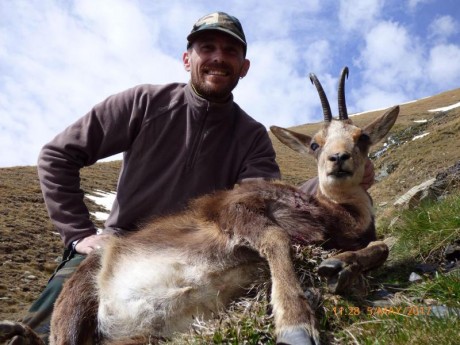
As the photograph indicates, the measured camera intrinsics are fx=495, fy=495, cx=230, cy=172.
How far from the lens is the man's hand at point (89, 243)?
5.41m

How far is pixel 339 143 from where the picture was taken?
604 centimetres

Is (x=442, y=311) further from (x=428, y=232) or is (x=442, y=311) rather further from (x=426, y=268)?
(x=428, y=232)

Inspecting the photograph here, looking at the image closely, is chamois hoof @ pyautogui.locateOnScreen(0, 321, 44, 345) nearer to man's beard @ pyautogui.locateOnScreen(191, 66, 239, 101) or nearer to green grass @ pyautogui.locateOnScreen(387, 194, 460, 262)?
man's beard @ pyautogui.locateOnScreen(191, 66, 239, 101)

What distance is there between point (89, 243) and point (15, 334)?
1.37 m

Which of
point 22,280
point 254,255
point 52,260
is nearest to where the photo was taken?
point 254,255

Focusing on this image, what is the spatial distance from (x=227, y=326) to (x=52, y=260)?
13737 mm

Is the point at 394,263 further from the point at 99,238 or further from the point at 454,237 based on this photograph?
the point at 99,238

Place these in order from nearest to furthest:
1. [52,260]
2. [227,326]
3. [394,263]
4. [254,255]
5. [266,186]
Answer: [227,326] < [254,255] < [266,186] < [394,263] < [52,260]

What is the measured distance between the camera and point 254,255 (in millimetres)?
4301

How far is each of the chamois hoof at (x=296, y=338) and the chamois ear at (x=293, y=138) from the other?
13.9 ft

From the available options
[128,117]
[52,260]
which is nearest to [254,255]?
[128,117]

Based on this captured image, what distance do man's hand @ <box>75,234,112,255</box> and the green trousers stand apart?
227mm

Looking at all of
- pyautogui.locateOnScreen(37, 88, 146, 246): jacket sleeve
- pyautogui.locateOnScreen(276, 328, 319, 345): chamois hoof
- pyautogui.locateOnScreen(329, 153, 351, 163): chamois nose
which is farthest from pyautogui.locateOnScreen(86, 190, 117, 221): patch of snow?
pyautogui.locateOnScreen(276, 328, 319, 345): chamois hoof
